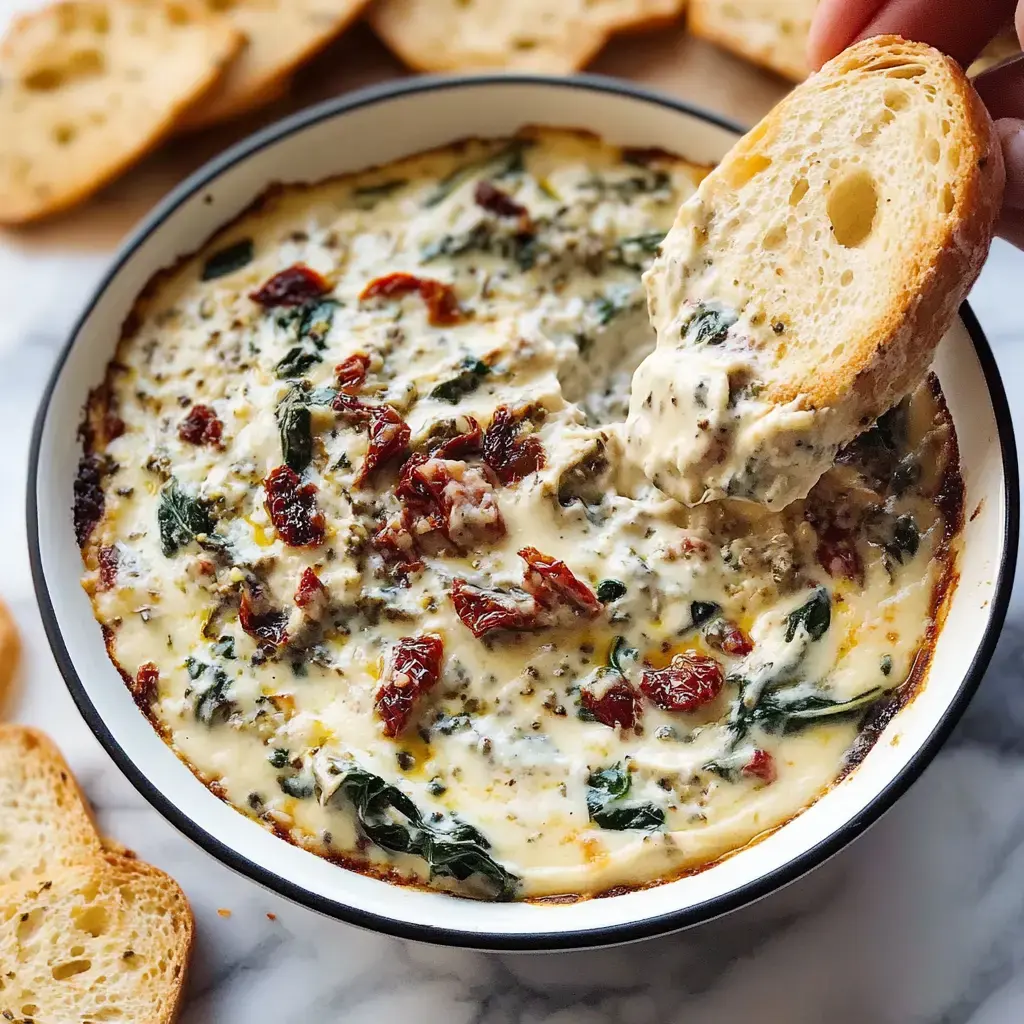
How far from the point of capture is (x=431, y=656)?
2865 millimetres

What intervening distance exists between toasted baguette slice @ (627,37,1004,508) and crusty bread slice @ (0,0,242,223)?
206 cm

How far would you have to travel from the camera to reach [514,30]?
4281mm

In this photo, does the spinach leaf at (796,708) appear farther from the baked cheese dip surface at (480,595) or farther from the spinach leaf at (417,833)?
the spinach leaf at (417,833)

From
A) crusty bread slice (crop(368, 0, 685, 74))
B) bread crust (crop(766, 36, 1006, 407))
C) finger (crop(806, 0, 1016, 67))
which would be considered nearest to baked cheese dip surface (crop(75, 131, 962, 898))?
bread crust (crop(766, 36, 1006, 407))

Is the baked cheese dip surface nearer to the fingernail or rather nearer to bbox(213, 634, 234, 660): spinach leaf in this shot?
bbox(213, 634, 234, 660): spinach leaf

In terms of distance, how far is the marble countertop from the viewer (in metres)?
3.01

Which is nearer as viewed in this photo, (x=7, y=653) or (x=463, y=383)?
(x=463, y=383)

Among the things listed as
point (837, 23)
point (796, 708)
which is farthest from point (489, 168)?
point (796, 708)

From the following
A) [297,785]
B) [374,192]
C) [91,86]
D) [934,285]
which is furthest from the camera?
[91,86]

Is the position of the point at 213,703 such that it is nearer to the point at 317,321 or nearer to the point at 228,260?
the point at 317,321

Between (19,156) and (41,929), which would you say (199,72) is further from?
(41,929)

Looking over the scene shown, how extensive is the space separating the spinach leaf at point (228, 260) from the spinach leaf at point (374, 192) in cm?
37

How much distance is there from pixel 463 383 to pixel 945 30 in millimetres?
1616

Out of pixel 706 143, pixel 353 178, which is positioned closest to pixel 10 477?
pixel 353 178
